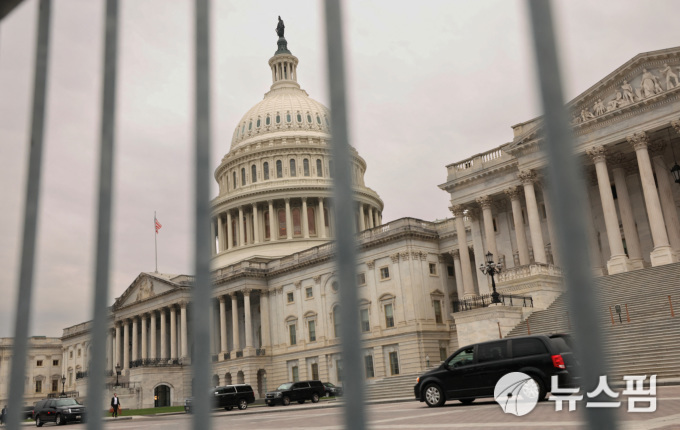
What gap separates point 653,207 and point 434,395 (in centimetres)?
2649

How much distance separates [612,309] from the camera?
34438mm

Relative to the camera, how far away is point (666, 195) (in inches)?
1708

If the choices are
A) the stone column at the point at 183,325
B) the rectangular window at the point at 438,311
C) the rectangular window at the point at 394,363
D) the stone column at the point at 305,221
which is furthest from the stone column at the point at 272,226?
the rectangular window at the point at 438,311

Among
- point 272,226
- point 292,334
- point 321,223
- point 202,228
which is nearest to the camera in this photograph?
point 202,228

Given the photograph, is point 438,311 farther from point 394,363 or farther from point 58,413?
point 58,413

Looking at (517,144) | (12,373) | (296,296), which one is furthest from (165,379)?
(12,373)

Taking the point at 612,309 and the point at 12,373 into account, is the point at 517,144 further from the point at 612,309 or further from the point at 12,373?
the point at 12,373

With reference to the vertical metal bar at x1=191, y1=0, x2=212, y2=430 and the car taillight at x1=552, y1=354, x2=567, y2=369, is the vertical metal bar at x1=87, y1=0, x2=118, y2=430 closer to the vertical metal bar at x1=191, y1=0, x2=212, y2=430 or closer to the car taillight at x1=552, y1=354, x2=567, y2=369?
the vertical metal bar at x1=191, y1=0, x2=212, y2=430

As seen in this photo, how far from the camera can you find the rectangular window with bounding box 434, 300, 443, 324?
6021 centimetres

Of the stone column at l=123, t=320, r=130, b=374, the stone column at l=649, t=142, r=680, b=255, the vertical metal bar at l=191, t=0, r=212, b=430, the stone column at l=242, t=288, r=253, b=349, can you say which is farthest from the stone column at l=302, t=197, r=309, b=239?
the vertical metal bar at l=191, t=0, r=212, b=430

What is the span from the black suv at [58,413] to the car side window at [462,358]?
2470cm

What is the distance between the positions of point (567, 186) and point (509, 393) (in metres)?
18.0

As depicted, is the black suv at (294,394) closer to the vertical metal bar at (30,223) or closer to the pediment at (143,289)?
the vertical metal bar at (30,223)

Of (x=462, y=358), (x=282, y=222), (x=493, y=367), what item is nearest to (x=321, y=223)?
(x=282, y=222)
